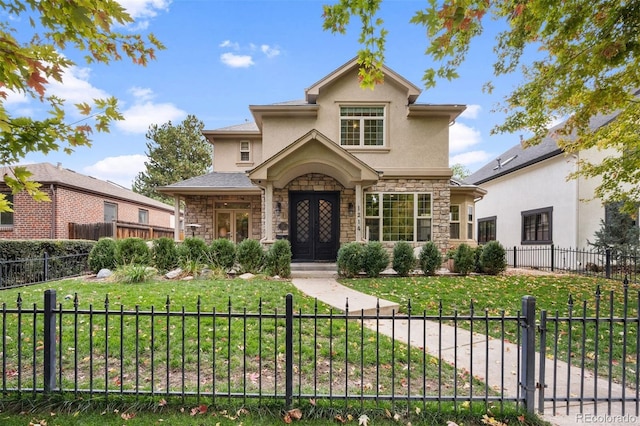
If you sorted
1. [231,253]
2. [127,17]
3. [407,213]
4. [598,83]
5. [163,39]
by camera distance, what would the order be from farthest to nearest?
[407,213] < [231,253] < [598,83] < [163,39] < [127,17]

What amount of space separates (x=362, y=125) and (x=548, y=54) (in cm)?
673

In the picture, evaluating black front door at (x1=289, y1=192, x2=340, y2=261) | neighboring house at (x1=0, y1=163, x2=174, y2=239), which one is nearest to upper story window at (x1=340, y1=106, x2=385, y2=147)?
black front door at (x1=289, y1=192, x2=340, y2=261)

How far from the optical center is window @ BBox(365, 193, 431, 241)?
42.2ft

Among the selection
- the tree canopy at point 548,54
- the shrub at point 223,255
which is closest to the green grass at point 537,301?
the tree canopy at point 548,54

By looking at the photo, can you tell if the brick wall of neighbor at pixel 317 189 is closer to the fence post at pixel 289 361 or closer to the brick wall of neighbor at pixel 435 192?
the brick wall of neighbor at pixel 435 192

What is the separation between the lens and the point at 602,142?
8.51 metres

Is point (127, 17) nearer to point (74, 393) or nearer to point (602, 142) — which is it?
point (74, 393)

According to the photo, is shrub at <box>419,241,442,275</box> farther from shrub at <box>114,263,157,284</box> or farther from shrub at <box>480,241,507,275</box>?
shrub at <box>114,263,157,284</box>

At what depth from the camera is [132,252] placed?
34.2 ft

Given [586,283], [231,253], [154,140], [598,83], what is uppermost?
[154,140]

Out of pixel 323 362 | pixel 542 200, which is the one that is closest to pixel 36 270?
pixel 323 362

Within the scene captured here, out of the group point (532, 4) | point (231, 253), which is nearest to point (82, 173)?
point (231, 253)

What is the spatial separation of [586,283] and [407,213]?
19.1ft

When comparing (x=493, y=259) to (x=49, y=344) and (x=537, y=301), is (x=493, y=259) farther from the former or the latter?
(x=49, y=344)
